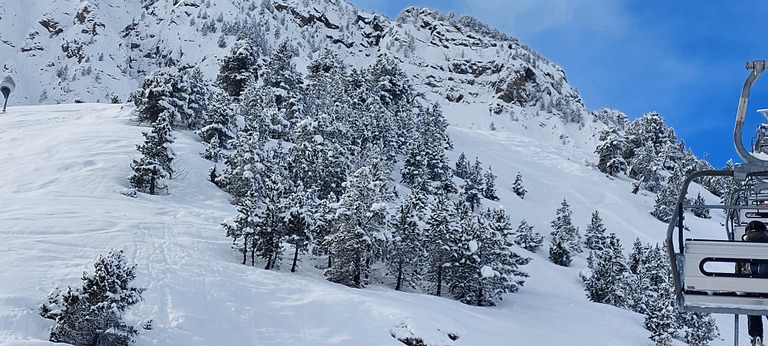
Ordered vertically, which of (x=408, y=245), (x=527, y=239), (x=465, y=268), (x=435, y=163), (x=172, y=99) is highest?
(x=172, y=99)

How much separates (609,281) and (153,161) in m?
31.8

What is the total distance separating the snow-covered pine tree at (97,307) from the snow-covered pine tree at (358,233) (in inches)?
552

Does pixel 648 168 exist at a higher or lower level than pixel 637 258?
higher

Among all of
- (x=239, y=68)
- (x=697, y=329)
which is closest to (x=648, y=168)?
(x=697, y=329)

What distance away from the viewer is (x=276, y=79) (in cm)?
6247

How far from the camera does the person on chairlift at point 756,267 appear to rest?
523cm

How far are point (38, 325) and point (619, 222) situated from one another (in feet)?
176

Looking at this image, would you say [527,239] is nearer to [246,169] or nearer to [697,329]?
[697,329]

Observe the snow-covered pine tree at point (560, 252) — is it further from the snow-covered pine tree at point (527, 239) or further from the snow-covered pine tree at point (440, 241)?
the snow-covered pine tree at point (440, 241)

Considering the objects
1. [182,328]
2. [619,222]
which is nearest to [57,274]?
[182,328]

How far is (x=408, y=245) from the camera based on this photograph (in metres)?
33.3

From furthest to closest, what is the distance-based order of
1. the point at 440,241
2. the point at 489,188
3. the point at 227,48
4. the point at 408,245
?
1. the point at 227,48
2. the point at 489,188
3. the point at 440,241
4. the point at 408,245

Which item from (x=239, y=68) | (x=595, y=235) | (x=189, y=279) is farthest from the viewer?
(x=239, y=68)

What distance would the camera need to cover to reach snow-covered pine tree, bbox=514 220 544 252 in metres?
47.6
